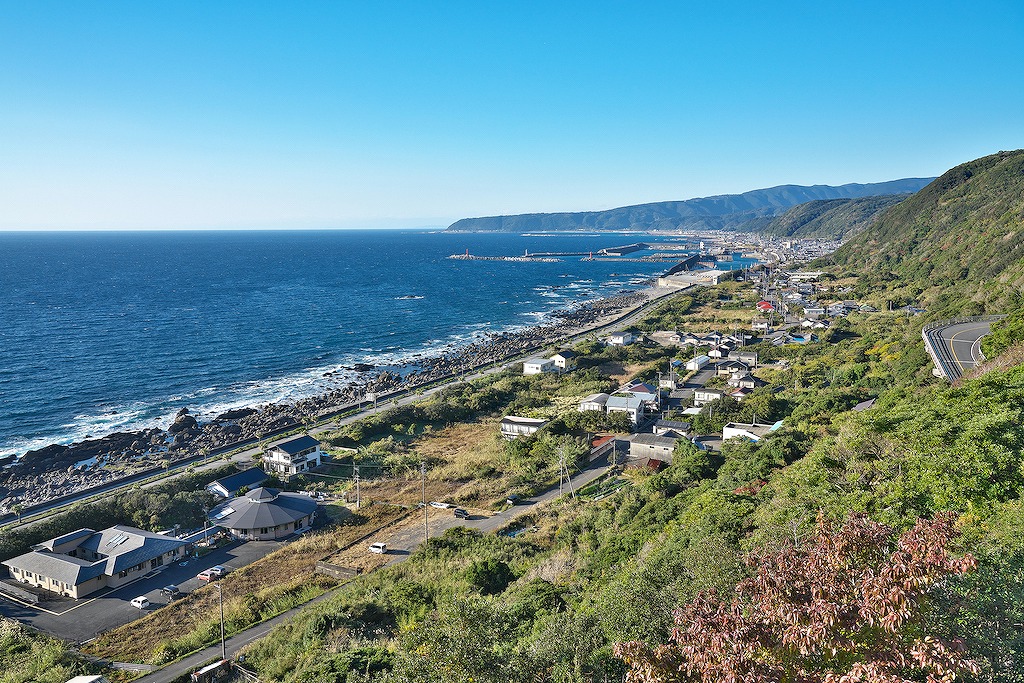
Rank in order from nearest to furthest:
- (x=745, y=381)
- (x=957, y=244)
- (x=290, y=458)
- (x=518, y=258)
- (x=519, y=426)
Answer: (x=290, y=458)
(x=519, y=426)
(x=745, y=381)
(x=957, y=244)
(x=518, y=258)

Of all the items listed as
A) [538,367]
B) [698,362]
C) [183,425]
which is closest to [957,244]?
[698,362]

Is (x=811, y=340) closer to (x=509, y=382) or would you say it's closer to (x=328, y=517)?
(x=509, y=382)

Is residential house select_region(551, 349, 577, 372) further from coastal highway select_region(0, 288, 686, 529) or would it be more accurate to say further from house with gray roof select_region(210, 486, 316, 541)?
house with gray roof select_region(210, 486, 316, 541)

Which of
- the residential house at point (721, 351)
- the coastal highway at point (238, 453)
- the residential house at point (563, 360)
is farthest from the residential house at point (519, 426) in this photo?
the residential house at point (721, 351)

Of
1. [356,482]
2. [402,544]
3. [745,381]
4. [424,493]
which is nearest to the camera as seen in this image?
[402,544]

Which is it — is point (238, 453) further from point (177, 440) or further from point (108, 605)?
point (108, 605)

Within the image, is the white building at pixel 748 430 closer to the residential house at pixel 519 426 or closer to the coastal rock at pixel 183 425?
the residential house at pixel 519 426

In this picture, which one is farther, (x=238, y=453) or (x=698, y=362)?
(x=698, y=362)

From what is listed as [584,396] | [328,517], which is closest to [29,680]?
[328,517]
